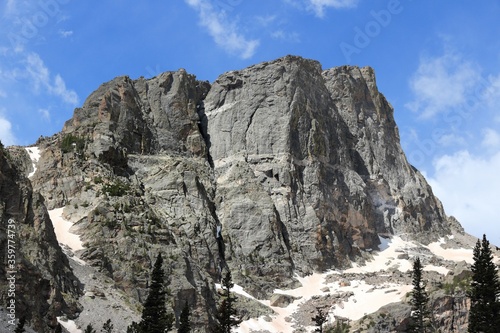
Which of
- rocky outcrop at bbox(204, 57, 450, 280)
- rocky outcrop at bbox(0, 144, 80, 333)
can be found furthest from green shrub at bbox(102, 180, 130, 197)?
rocky outcrop at bbox(204, 57, 450, 280)

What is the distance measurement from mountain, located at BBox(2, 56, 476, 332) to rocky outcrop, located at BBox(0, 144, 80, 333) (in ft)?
1.92

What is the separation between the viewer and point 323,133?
132 m

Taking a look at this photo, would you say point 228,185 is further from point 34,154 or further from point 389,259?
point 389,259

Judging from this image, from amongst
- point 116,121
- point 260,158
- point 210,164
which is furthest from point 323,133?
point 116,121

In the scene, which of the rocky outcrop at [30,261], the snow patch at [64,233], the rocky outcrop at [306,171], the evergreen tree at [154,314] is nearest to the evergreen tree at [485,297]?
the evergreen tree at [154,314]

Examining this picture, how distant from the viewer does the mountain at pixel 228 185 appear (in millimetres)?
80562

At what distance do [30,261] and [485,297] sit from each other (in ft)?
146

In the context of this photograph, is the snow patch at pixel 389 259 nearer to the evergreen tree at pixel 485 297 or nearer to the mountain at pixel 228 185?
the mountain at pixel 228 185

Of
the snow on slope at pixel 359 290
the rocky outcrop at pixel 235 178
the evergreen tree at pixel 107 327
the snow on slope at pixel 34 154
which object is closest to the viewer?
the evergreen tree at pixel 107 327

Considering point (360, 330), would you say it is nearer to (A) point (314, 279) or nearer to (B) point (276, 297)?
(B) point (276, 297)

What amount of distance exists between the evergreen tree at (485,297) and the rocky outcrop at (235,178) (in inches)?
1537

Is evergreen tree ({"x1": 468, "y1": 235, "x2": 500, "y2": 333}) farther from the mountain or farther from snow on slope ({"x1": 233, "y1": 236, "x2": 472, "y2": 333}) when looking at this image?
snow on slope ({"x1": 233, "y1": 236, "x2": 472, "y2": 333})

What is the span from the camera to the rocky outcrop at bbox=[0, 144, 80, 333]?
2158 inches

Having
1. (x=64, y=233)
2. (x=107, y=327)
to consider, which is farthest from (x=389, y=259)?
(x=107, y=327)
